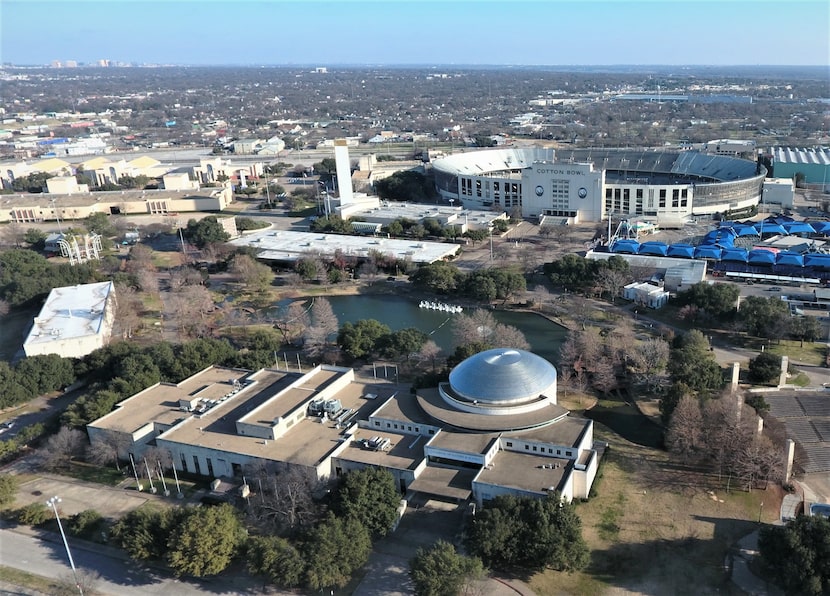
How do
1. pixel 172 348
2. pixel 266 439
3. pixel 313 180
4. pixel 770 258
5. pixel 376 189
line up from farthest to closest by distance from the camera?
pixel 313 180 → pixel 376 189 → pixel 770 258 → pixel 172 348 → pixel 266 439

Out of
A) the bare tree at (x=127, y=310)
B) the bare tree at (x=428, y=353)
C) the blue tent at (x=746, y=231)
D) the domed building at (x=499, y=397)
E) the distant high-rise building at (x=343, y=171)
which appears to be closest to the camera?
the domed building at (x=499, y=397)

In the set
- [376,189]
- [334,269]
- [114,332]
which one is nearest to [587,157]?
[376,189]

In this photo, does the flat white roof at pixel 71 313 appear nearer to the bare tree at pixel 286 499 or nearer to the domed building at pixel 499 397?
the bare tree at pixel 286 499

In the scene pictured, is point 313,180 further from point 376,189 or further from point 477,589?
point 477,589

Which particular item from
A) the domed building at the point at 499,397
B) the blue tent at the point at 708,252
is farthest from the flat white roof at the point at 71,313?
the blue tent at the point at 708,252

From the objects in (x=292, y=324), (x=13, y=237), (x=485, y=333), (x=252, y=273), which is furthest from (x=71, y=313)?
(x=13, y=237)

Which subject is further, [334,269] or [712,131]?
[712,131]

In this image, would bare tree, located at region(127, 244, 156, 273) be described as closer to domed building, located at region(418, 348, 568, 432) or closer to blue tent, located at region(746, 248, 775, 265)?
domed building, located at region(418, 348, 568, 432)
